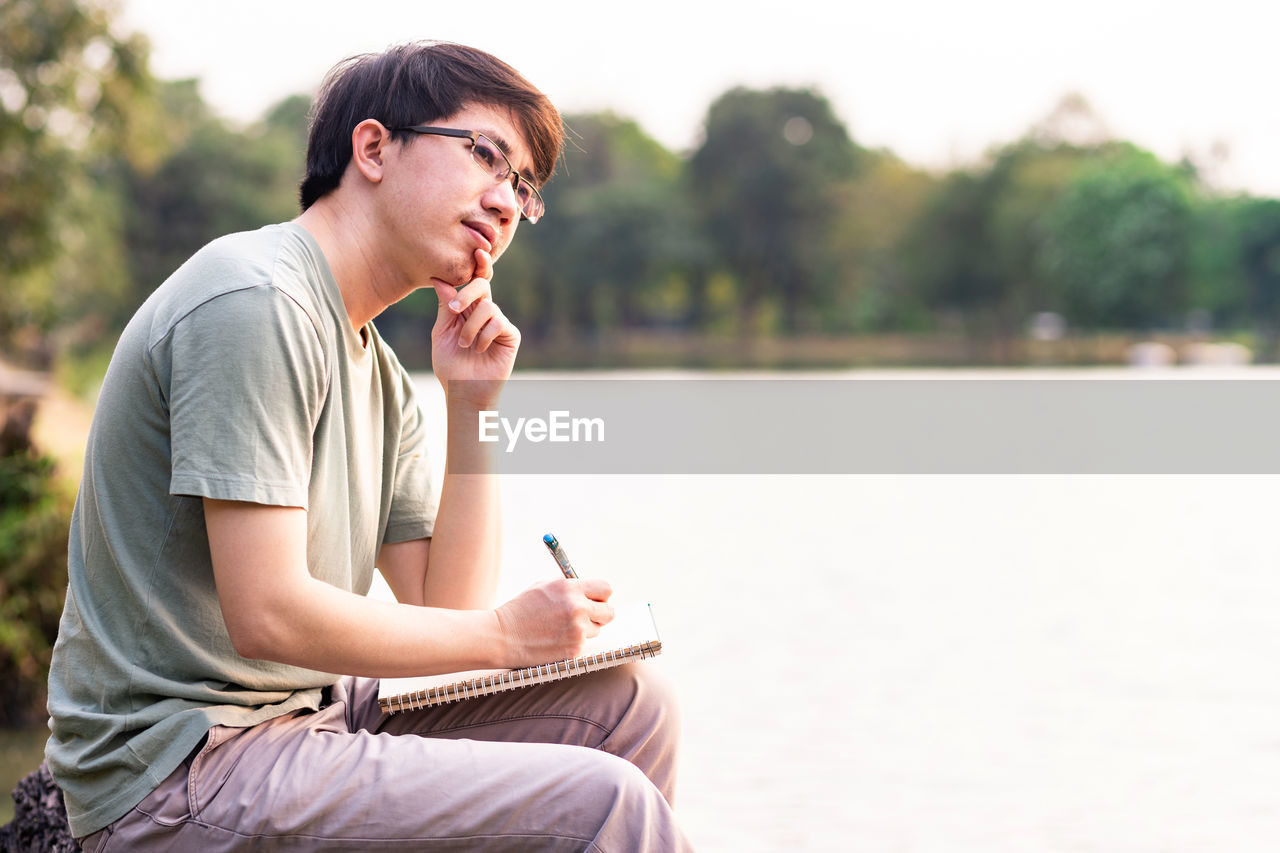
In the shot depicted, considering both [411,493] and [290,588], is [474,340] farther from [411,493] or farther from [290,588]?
[290,588]

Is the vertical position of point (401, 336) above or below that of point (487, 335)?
below

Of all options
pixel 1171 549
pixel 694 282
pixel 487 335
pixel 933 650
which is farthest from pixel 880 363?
pixel 487 335

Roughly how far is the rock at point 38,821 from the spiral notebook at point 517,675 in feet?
2.30

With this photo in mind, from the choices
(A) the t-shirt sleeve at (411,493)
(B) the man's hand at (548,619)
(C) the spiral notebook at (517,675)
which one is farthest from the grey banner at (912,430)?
(B) the man's hand at (548,619)

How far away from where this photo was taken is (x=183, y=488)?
62.6 inches

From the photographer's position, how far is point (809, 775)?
479 centimetres

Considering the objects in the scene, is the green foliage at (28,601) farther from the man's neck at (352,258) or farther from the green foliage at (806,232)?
the green foliage at (806,232)

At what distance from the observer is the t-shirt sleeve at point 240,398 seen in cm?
160

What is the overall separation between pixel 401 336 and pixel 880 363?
1780cm

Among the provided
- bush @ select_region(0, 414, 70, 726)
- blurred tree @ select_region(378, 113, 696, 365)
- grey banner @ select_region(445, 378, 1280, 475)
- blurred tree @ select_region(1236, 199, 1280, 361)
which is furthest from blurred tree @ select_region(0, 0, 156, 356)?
blurred tree @ select_region(1236, 199, 1280, 361)

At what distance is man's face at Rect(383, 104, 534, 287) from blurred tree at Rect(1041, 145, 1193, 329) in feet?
168

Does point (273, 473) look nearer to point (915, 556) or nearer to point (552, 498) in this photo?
point (915, 556)

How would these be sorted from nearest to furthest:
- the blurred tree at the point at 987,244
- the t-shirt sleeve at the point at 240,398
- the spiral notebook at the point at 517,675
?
the t-shirt sleeve at the point at 240,398, the spiral notebook at the point at 517,675, the blurred tree at the point at 987,244

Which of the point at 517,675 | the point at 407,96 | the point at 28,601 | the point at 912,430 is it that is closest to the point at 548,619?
the point at 517,675
